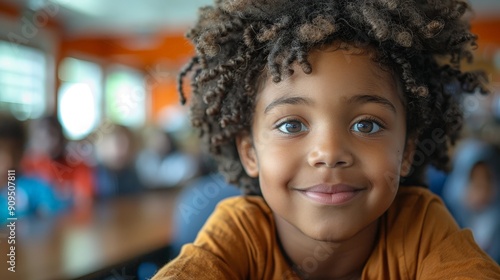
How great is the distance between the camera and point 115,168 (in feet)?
10.9

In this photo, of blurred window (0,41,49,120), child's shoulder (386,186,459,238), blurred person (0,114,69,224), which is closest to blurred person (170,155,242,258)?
child's shoulder (386,186,459,238)

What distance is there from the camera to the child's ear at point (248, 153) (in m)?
0.82

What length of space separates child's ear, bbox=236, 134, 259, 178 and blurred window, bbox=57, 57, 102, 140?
581cm

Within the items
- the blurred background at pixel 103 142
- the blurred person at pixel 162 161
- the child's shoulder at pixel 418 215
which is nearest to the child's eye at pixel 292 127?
the child's shoulder at pixel 418 215

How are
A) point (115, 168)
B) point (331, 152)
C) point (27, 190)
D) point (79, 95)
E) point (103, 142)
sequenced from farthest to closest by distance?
1. point (79, 95)
2. point (103, 142)
3. point (115, 168)
4. point (27, 190)
5. point (331, 152)

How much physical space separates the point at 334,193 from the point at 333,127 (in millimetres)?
92

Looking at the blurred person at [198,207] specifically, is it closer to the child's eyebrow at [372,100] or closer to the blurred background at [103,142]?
the blurred background at [103,142]

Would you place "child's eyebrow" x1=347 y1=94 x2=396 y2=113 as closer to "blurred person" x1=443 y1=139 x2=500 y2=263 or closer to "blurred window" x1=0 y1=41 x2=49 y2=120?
"blurred person" x1=443 y1=139 x2=500 y2=263

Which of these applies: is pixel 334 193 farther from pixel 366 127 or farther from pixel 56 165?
pixel 56 165

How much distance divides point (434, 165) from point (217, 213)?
416 millimetres

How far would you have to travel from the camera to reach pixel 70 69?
6961 millimetres

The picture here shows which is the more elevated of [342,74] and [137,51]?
[137,51]

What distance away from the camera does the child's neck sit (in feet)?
2.53

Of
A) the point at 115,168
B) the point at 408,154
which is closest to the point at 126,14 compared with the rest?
the point at 115,168
